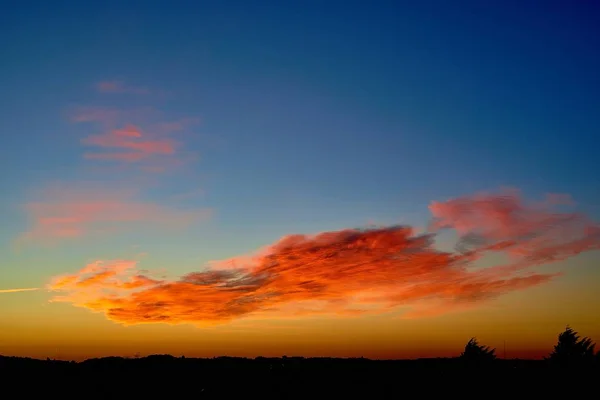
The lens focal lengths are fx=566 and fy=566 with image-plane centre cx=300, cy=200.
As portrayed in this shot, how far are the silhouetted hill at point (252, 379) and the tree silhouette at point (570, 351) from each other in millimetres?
10350

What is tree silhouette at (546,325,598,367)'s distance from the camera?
66.4m

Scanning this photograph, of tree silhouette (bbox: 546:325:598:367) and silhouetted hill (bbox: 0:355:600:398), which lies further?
tree silhouette (bbox: 546:325:598:367)

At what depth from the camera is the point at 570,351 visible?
67875mm

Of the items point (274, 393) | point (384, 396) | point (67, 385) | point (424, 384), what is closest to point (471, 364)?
point (424, 384)

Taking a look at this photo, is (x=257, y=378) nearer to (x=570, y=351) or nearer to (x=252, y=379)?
Result: (x=252, y=379)

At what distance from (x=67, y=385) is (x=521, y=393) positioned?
36972mm

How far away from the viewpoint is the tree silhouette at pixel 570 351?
2616 inches

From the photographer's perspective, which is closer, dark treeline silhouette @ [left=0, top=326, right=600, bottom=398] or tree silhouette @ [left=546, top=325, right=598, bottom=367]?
dark treeline silhouette @ [left=0, top=326, right=600, bottom=398]

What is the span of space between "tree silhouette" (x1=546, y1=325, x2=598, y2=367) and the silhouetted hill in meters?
A: 10.4

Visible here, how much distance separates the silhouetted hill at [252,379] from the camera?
45406 millimetres

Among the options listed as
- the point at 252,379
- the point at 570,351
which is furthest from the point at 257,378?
the point at 570,351

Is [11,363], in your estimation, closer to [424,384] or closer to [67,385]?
[67,385]

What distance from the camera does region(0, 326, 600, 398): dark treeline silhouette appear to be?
45219 mm

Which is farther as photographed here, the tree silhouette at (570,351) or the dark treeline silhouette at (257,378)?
the tree silhouette at (570,351)
